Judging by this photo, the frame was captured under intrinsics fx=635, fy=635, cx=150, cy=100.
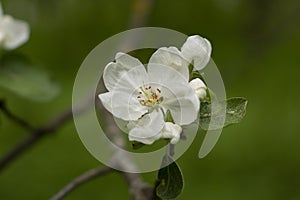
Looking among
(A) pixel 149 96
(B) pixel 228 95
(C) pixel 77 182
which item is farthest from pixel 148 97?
(B) pixel 228 95

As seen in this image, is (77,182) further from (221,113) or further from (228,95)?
(228,95)

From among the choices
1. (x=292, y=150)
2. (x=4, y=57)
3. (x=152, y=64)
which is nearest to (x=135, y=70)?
(x=152, y=64)

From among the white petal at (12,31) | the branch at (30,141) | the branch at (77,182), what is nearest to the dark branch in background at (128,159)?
the branch at (77,182)

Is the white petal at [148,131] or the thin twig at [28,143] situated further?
the thin twig at [28,143]

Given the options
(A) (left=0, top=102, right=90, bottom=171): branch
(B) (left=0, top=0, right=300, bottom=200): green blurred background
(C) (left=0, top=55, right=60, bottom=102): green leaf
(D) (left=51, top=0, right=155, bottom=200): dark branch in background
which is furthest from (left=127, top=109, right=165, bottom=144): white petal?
(B) (left=0, top=0, right=300, bottom=200): green blurred background

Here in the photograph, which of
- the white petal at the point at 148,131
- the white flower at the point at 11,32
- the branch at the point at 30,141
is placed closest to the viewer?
the white petal at the point at 148,131

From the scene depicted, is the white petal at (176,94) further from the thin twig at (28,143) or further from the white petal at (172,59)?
the thin twig at (28,143)
